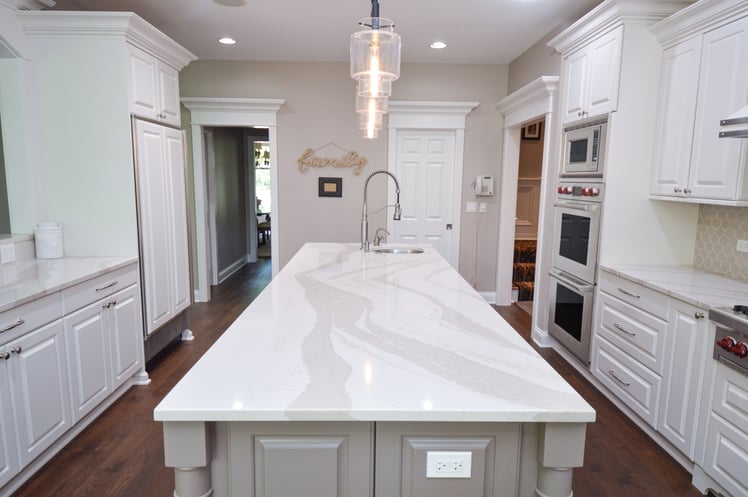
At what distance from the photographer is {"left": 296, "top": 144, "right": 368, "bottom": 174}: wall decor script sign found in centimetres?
536

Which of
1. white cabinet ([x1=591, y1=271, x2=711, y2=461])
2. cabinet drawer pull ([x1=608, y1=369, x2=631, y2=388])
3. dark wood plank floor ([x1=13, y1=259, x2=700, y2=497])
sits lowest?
dark wood plank floor ([x1=13, y1=259, x2=700, y2=497])

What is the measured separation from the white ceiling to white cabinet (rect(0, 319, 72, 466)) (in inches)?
98.1

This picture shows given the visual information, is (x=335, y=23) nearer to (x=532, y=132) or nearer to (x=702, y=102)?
(x=702, y=102)

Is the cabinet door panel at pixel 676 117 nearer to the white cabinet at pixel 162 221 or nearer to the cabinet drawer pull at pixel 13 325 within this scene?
the white cabinet at pixel 162 221

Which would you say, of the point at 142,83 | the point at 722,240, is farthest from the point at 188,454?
the point at 722,240

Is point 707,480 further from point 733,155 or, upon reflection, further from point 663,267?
point 733,155

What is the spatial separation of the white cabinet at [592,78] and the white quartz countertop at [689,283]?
106 cm

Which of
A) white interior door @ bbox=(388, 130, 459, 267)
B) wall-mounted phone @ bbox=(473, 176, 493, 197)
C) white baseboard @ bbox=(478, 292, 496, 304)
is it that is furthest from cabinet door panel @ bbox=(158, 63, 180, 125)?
white baseboard @ bbox=(478, 292, 496, 304)

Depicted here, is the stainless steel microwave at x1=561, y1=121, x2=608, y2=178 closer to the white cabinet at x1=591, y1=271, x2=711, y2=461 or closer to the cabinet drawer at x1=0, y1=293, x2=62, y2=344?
the white cabinet at x1=591, y1=271, x2=711, y2=461

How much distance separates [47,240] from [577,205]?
11.7 feet

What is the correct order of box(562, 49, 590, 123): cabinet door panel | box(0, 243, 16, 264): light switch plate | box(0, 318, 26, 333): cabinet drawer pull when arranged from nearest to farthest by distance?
box(0, 318, 26, 333): cabinet drawer pull, box(0, 243, 16, 264): light switch plate, box(562, 49, 590, 123): cabinet door panel

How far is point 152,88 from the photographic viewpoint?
3.36 meters

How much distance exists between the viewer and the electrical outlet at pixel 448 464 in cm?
120

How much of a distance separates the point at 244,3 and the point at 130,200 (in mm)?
1699
